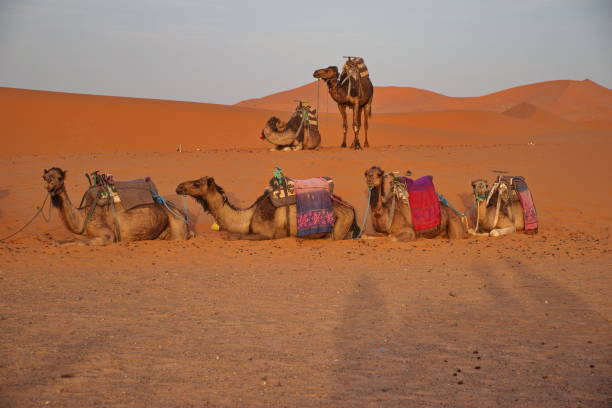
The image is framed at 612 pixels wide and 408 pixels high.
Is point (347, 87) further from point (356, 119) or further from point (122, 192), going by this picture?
point (122, 192)

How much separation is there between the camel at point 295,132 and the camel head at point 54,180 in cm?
1069

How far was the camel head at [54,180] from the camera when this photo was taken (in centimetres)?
1021

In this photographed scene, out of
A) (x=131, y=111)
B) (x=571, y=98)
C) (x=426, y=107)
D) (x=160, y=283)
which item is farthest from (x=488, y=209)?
(x=426, y=107)

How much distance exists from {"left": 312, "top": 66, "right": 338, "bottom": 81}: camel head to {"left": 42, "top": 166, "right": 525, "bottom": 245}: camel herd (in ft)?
30.9

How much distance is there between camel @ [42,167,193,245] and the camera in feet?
34.2

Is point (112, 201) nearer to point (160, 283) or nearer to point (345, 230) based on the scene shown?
point (160, 283)

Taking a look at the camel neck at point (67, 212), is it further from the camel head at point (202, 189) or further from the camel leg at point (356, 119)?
the camel leg at point (356, 119)

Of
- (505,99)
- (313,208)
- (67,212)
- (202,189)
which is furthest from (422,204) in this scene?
(505,99)

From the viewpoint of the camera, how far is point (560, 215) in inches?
580

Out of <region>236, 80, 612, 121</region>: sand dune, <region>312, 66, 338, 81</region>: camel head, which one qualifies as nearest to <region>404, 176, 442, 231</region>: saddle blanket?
<region>312, 66, 338, 81</region>: camel head

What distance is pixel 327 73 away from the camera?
20.4 meters

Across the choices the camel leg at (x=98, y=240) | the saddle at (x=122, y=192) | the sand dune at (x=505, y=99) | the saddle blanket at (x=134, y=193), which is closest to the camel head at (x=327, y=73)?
the saddle blanket at (x=134, y=193)

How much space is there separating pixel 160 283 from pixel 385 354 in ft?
12.0

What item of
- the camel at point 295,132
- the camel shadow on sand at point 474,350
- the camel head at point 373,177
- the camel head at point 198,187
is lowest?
the camel shadow on sand at point 474,350
